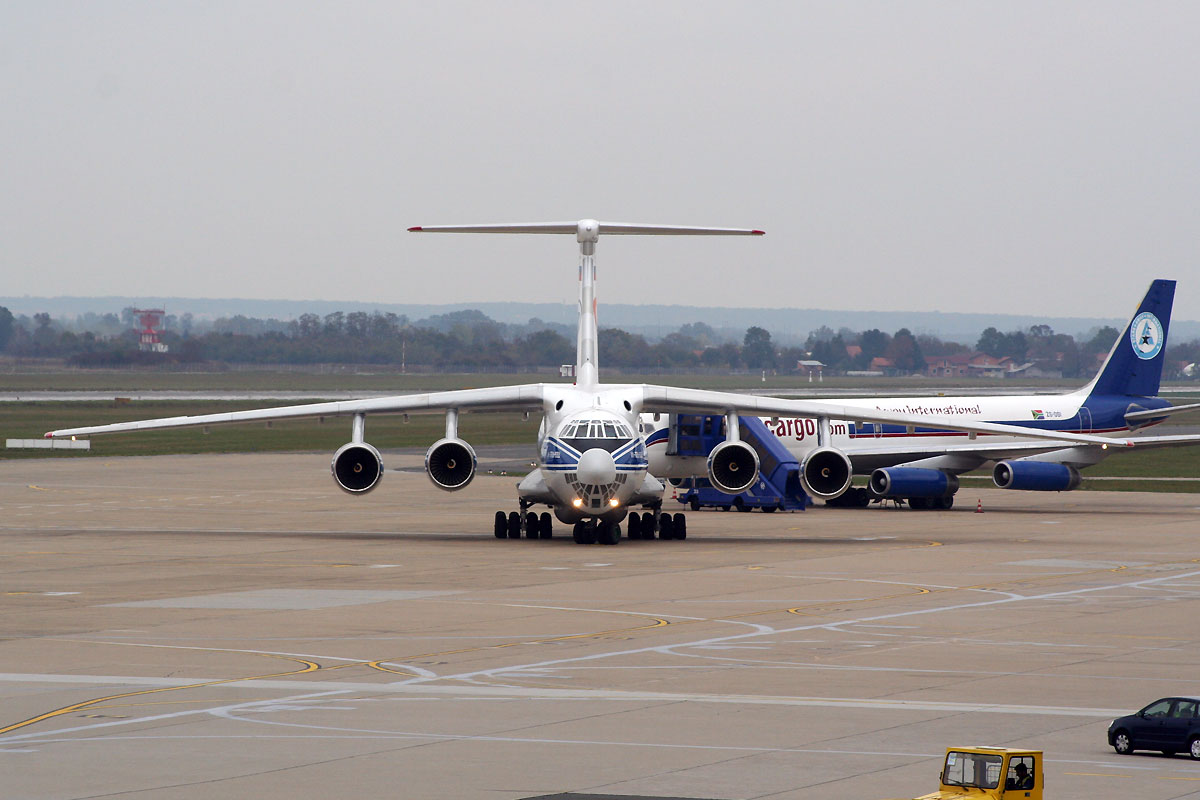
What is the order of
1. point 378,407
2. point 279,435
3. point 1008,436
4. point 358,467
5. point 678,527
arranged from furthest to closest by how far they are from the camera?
point 279,435 < point 1008,436 < point 678,527 < point 378,407 < point 358,467

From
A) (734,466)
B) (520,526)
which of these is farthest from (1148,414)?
(520,526)

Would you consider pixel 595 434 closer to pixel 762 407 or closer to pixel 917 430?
pixel 762 407

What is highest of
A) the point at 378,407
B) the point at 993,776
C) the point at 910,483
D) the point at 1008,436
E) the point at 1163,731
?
the point at 378,407

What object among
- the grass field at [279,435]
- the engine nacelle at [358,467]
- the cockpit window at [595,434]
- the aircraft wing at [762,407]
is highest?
the aircraft wing at [762,407]

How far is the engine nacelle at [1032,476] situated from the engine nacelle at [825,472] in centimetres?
1316

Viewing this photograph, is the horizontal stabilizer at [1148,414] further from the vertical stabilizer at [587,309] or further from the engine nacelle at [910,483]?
the vertical stabilizer at [587,309]

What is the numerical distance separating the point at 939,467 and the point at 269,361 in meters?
139

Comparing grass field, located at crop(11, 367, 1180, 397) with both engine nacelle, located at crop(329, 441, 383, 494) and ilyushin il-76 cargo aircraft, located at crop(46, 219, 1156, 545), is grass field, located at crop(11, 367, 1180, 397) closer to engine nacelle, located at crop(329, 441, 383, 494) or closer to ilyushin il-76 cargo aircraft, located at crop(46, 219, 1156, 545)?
ilyushin il-76 cargo aircraft, located at crop(46, 219, 1156, 545)

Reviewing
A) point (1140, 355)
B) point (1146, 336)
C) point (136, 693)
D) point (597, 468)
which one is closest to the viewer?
point (136, 693)

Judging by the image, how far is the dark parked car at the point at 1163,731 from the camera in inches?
534

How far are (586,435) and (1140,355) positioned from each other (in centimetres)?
2396

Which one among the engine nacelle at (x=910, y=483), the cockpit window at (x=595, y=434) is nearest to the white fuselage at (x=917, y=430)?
the engine nacelle at (x=910, y=483)

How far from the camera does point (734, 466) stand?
33562 millimetres

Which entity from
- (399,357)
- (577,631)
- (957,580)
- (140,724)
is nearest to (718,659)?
(577,631)
